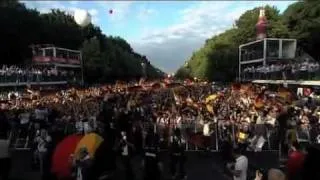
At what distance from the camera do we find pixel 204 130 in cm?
2291

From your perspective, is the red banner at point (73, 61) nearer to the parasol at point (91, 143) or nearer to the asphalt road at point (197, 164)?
the asphalt road at point (197, 164)

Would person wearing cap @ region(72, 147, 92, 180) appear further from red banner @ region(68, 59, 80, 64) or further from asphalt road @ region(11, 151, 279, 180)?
red banner @ region(68, 59, 80, 64)

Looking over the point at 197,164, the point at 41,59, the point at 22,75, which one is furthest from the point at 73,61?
the point at 197,164

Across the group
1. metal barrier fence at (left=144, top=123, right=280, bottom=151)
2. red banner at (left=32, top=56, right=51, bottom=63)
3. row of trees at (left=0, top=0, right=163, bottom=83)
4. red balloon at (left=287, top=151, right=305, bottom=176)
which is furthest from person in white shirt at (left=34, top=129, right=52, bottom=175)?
red banner at (left=32, top=56, right=51, bottom=63)

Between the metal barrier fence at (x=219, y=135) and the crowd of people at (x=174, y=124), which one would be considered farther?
the metal barrier fence at (x=219, y=135)

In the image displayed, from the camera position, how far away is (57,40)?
11681 cm

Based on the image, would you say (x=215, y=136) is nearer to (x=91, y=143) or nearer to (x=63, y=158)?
(x=91, y=143)

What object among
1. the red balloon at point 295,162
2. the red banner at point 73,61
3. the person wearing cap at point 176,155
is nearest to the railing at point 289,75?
the person wearing cap at point 176,155

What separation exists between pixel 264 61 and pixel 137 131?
71929 millimetres

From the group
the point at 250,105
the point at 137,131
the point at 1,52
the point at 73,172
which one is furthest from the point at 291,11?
the point at 73,172

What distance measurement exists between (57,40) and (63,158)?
4202 inches

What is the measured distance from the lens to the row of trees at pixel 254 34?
94375mm

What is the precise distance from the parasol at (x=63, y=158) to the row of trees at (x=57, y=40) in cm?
7668

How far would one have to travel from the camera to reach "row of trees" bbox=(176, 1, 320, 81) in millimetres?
94375
